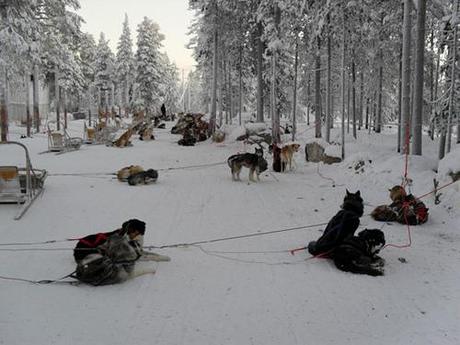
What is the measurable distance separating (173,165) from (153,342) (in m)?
13.0

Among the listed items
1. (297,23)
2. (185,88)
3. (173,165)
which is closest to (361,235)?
(173,165)

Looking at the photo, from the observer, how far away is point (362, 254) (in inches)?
250

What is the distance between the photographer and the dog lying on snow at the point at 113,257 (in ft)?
18.1

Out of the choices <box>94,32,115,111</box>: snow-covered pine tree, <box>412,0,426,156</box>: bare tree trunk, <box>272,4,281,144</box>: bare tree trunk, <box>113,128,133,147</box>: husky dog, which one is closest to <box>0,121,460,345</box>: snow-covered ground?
<box>412,0,426,156</box>: bare tree trunk

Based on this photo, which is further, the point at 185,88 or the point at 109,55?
the point at 185,88

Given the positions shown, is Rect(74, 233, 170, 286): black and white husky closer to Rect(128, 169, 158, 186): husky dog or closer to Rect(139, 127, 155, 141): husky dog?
Rect(128, 169, 158, 186): husky dog

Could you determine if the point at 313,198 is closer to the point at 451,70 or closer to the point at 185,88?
the point at 451,70

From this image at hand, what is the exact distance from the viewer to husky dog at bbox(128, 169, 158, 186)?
12.7m

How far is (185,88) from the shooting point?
11519cm

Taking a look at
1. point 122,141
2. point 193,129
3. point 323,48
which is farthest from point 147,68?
point 323,48

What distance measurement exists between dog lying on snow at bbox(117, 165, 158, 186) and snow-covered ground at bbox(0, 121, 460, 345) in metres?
0.80

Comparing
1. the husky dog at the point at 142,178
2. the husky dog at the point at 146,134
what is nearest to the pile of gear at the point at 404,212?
the husky dog at the point at 142,178

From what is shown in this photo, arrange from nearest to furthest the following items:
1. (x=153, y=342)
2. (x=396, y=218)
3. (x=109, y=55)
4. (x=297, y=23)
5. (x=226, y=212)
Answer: (x=153, y=342)
(x=396, y=218)
(x=226, y=212)
(x=297, y=23)
(x=109, y=55)

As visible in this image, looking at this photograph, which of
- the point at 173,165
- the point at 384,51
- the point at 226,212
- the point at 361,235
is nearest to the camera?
the point at 361,235
